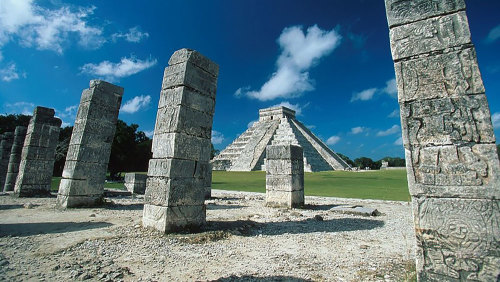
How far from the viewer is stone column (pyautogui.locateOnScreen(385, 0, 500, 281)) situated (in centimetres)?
215

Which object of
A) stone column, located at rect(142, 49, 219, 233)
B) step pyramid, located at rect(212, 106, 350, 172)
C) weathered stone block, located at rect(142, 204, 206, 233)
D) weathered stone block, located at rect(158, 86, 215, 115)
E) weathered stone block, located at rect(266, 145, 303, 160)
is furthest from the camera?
step pyramid, located at rect(212, 106, 350, 172)


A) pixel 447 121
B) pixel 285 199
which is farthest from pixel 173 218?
pixel 285 199

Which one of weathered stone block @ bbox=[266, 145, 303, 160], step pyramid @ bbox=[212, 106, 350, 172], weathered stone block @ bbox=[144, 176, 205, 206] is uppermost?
step pyramid @ bbox=[212, 106, 350, 172]

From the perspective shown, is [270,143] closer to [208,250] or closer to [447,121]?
[208,250]

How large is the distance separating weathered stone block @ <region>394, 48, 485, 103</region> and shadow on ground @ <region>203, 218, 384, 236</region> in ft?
10.5

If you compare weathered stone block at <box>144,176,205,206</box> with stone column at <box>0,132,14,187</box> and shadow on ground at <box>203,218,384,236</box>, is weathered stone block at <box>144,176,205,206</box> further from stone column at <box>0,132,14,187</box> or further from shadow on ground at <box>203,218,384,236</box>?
stone column at <box>0,132,14,187</box>

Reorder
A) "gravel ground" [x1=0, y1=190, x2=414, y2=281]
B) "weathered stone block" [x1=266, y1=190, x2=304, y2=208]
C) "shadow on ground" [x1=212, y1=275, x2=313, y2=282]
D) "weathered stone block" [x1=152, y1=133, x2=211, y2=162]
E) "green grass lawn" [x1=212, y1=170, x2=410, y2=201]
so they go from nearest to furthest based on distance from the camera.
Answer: "shadow on ground" [x1=212, y1=275, x2=313, y2=282] → "gravel ground" [x1=0, y1=190, x2=414, y2=281] → "weathered stone block" [x1=152, y1=133, x2=211, y2=162] → "weathered stone block" [x1=266, y1=190, x2=304, y2=208] → "green grass lawn" [x1=212, y1=170, x2=410, y2=201]

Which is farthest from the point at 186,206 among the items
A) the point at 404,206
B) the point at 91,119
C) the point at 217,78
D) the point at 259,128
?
the point at 259,128

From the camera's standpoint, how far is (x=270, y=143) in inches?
1700

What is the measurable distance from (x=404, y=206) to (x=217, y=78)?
6.86 metres

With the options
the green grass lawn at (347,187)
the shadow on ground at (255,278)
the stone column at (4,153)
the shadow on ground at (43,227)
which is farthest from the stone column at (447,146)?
the stone column at (4,153)

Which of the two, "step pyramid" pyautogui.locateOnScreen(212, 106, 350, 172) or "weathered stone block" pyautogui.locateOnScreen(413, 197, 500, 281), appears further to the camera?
"step pyramid" pyautogui.locateOnScreen(212, 106, 350, 172)

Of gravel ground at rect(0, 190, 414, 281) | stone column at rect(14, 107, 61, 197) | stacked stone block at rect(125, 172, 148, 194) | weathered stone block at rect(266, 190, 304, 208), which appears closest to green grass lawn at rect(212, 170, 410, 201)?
weathered stone block at rect(266, 190, 304, 208)

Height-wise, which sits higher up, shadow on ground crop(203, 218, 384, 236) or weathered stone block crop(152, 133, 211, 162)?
weathered stone block crop(152, 133, 211, 162)
